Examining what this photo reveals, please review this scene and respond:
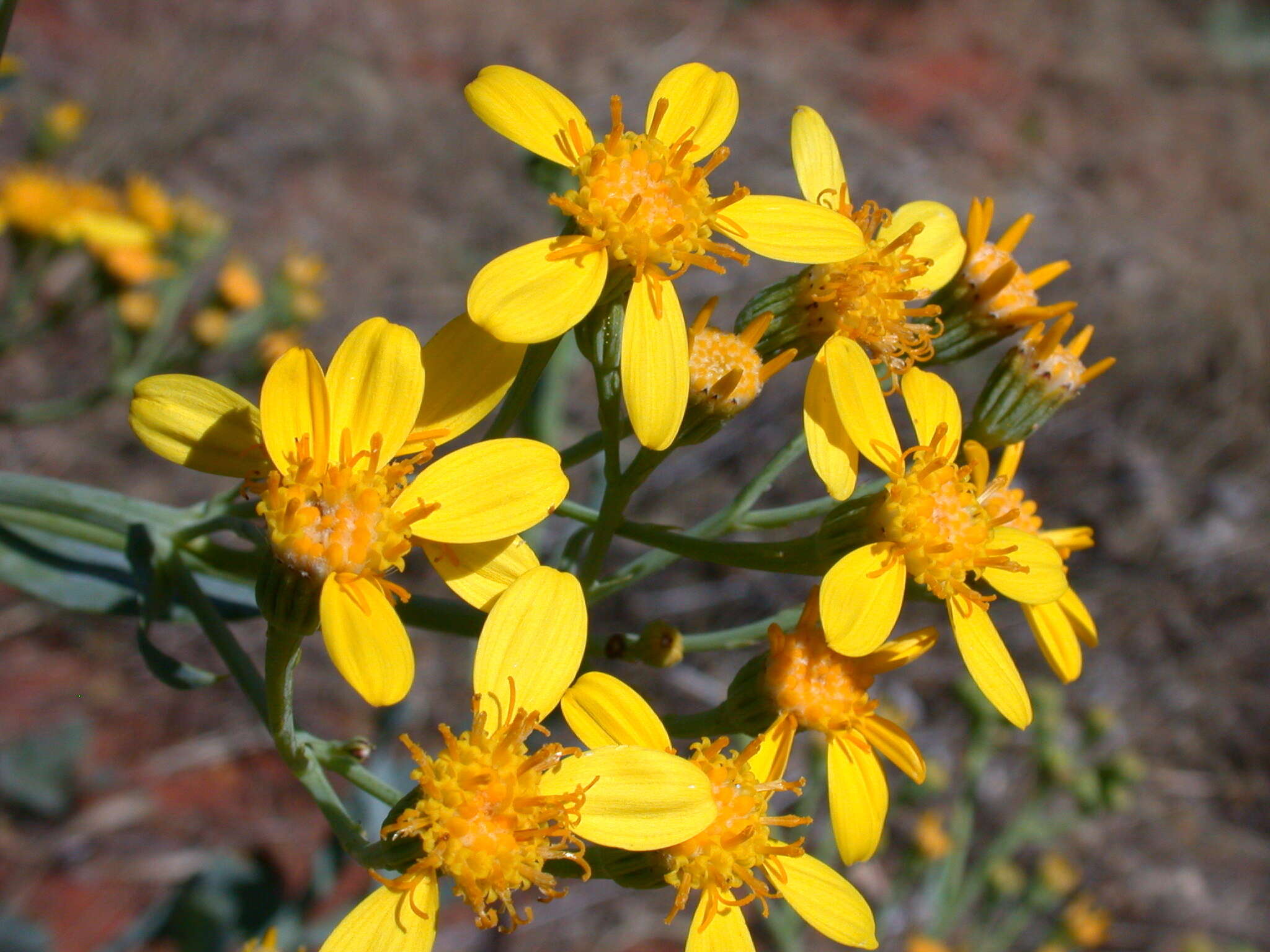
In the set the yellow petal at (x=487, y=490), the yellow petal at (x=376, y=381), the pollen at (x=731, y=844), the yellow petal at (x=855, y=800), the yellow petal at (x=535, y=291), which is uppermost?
the yellow petal at (x=535, y=291)

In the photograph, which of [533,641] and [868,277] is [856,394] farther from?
[533,641]

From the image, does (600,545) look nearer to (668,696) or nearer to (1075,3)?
(668,696)

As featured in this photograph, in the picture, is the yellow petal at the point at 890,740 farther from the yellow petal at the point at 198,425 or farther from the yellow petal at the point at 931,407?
the yellow petal at the point at 198,425

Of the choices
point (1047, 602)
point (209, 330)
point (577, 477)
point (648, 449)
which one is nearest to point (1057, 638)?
point (1047, 602)

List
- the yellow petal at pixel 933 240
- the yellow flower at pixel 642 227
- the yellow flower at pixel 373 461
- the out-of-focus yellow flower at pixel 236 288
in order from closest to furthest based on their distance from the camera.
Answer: the yellow flower at pixel 373 461
the yellow flower at pixel 642 227
the yellow petal at pixel 933 240
the out-of-focus yellow flower at pixel 236 288

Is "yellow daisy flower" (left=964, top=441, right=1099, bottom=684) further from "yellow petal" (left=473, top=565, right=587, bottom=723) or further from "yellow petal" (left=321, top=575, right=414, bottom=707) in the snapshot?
"yellow petal" (left=321, top=575, right=414, bottom=707)

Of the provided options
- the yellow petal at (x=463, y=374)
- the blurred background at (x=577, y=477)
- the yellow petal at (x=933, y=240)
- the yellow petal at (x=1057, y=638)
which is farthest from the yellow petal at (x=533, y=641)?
the blurred background at (x=577, y=477)
